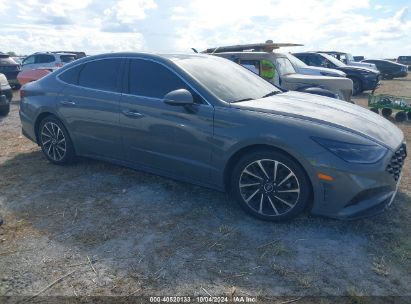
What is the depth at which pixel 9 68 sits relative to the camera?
1420cm

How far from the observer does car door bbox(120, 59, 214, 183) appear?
3885 mm

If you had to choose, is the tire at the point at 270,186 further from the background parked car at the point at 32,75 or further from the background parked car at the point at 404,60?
the background parked car at the point at 404,60

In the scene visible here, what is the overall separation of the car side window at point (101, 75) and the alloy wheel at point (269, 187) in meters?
2.06

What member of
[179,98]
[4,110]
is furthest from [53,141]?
[4,110]

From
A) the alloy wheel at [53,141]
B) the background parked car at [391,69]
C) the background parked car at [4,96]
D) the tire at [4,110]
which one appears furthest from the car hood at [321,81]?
the background parked car at [391,69]

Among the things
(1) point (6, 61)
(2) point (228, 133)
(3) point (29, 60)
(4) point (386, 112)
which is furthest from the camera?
(3) point (29, 60)

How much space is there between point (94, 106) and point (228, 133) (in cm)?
199

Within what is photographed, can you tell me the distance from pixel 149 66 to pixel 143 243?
2.13 m

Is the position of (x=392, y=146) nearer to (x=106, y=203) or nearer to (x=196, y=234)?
(x=196, y=234)

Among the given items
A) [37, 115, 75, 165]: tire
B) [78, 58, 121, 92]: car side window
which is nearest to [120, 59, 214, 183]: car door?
[78, 58, 121, 92]: car side window

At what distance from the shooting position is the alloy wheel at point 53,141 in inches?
205

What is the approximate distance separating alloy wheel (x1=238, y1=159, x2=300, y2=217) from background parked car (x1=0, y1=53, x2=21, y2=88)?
1362 cm

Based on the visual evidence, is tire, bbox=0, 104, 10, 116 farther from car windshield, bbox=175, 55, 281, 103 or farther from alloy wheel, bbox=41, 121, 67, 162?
car windshield, bbox=175, 55, 281, 103

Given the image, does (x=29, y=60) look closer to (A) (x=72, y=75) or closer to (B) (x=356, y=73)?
(A) (x=72, y=75)
